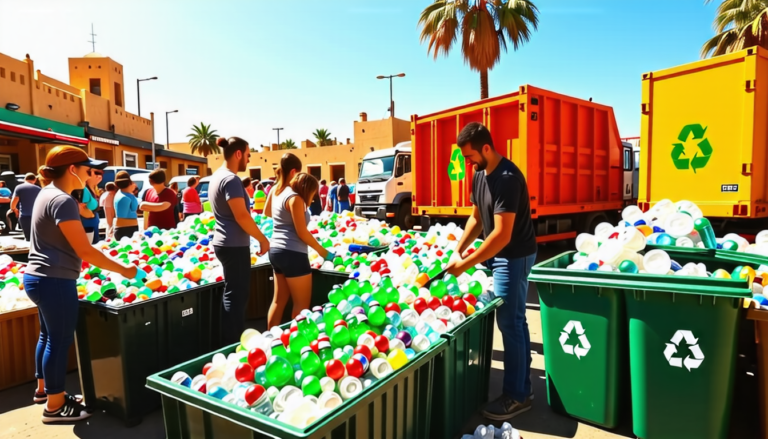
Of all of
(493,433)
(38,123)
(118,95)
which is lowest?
(493,433)

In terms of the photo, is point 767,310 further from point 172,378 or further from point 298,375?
point 172,378

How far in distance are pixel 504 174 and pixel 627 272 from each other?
1.02 m

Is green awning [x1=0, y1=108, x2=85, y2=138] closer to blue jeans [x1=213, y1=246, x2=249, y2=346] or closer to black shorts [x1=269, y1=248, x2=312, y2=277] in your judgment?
blue jeans [x1=213, y1=246, x2=249, y2=346]

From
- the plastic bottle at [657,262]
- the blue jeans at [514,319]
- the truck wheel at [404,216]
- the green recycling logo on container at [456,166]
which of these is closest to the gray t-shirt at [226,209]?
the blue jeans at [514,319]

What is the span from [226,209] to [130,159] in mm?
30778

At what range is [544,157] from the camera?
790cm

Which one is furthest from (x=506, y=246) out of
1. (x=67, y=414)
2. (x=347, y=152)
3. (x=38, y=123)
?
(x=347, y=152)

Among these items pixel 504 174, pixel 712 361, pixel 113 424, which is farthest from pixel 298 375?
pixel 712 361

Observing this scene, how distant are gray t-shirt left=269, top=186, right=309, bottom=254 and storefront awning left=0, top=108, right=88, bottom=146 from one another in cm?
1713

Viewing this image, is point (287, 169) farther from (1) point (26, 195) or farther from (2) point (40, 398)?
(1) point (26, 195)

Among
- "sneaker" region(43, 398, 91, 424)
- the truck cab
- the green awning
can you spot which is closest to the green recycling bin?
"sneaker" region(43, 398, 91, 424)

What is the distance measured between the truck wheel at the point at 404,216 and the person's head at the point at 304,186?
8664mm

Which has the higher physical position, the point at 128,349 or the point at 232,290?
the point at 232,290

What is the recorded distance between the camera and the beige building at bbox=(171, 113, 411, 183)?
32844 mm
